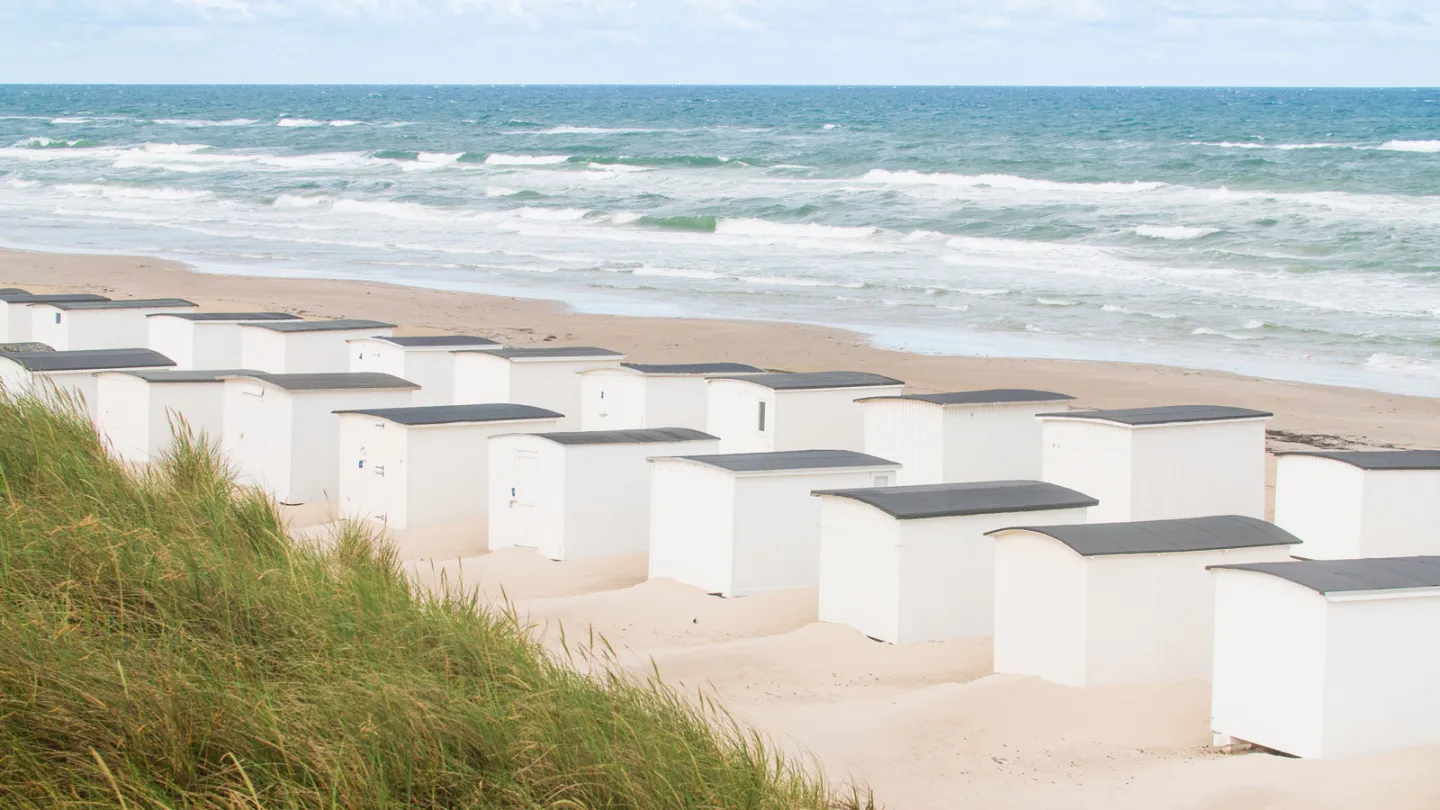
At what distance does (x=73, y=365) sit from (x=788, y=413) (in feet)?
22.9

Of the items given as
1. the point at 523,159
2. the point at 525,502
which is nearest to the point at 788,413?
the point at 525,502

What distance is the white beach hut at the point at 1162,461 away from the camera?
1251 centimetres

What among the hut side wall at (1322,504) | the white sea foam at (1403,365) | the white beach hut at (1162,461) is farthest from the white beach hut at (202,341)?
the white sea foam at (1403,365)

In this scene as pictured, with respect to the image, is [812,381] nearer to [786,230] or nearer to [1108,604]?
[1108,604]

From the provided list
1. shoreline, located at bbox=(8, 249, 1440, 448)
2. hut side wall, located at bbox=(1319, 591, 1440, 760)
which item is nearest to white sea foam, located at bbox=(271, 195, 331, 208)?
shoreline, located at bbox=(8, 249, 1440, 448)

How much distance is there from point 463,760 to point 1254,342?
22966 mm

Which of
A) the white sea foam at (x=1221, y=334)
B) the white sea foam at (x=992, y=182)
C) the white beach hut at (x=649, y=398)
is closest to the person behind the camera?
the white beach hut at (x=649, y=398)

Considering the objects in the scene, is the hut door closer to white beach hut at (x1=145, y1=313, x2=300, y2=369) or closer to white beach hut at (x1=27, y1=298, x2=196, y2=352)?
white beach hut at (x1=145, y1=313, x2=300, y2=369)

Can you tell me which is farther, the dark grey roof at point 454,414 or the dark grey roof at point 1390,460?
the dark grey roof at point 454,414

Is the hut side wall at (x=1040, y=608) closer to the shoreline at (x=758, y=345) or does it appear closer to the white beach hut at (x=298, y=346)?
the shoreline at (x=758, y=345)

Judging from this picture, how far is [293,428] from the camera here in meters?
14.8

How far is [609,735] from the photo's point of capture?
5.88 meters

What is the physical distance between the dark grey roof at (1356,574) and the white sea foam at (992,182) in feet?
154

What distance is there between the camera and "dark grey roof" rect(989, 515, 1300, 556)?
9.10 meters
